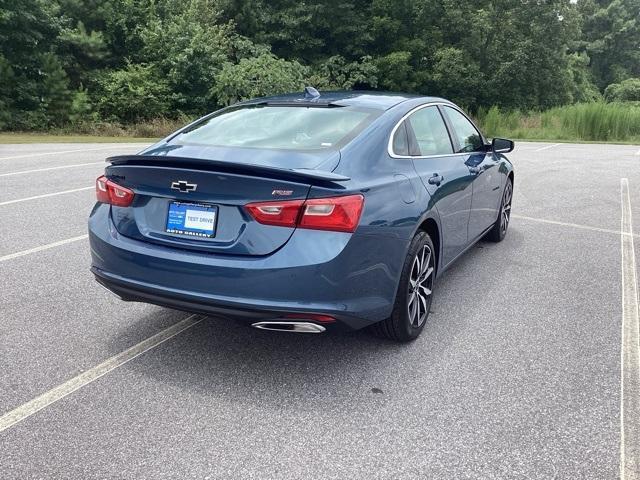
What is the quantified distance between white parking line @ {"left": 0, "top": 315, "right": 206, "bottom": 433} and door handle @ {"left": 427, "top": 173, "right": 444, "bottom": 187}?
1858mm

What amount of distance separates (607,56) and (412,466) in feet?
250

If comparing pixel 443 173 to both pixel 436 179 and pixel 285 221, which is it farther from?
pixel 285 221

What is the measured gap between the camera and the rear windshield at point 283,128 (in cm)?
356

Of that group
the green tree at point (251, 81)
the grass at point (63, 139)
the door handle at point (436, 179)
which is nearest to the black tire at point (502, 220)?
the door handle at point (436, 179)

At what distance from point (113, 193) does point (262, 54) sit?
3026 cm

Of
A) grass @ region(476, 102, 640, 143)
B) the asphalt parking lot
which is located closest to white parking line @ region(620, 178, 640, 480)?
the asphalt parking lot

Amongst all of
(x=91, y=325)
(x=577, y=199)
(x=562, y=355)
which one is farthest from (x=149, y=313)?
(x=577, y=199)

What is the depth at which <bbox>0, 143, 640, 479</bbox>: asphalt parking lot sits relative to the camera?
8.35 ft

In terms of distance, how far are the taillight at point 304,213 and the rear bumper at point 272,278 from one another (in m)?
0.05

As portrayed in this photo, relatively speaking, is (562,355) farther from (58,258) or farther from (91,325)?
(58,258)

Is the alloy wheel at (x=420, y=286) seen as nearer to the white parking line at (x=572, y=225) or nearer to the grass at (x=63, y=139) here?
the white parking line at (x=572, y=225)

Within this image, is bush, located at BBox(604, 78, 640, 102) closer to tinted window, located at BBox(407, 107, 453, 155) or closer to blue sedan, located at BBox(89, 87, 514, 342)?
tinted window, located at BBox(407, 107, 453, 155)

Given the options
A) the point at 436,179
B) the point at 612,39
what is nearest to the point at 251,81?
the point at 436,179

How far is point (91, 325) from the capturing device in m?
3.91
